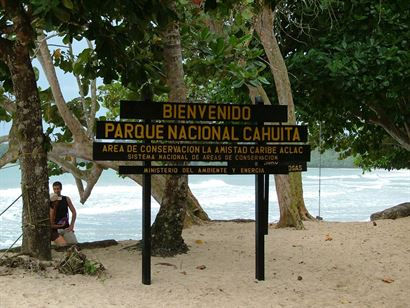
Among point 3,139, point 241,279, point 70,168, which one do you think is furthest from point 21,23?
point 70,168

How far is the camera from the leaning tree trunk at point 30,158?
23.6 ft

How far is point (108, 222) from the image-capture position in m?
43.4

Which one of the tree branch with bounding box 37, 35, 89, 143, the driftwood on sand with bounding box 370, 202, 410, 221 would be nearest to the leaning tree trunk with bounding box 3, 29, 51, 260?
the tree branch with bounding box 37, 35, 89, 143

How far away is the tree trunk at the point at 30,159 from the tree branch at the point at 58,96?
4.71m

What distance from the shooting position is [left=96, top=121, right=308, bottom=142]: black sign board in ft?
21.5

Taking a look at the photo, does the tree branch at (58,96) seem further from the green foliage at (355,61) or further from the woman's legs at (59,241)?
the green foliage at (355,61)

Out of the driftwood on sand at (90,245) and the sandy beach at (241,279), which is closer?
the sandy beach at (241,279)

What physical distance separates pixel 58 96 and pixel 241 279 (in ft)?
23.2

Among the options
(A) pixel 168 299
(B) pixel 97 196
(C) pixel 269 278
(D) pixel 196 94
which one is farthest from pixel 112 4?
(B) pixel 97 196

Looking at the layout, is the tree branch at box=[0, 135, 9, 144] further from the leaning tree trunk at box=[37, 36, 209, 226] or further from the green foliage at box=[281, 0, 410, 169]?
the green foliage at box=[281, 0, 410, 169]

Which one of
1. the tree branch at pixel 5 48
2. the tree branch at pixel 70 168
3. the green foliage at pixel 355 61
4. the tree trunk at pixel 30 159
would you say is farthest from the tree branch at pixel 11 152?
the green foliage at pixel 355 61

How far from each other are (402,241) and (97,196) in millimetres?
54801

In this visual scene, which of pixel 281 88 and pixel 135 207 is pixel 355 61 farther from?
pixel 135 207

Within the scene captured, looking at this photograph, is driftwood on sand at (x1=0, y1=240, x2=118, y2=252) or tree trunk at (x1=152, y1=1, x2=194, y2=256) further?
driftwood on sand at (x1=0, y1=240, x2=118, y2=252)
